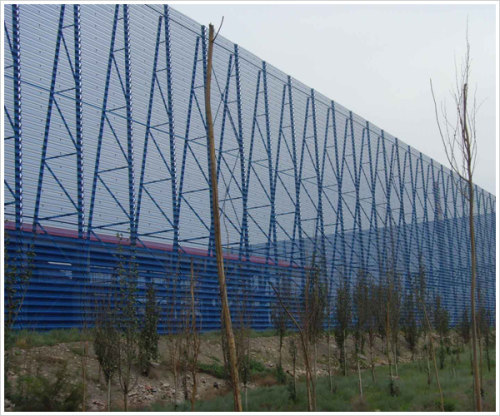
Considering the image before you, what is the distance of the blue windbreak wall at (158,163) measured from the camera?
14.0 meters

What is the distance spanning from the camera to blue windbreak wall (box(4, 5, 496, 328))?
45.8 feet

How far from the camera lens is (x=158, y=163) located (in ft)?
60.3

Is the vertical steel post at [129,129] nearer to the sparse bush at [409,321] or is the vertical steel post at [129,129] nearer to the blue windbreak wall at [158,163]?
the blue windbreak wall at [158,163]

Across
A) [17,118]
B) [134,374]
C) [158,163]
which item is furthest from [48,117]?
[134,374]

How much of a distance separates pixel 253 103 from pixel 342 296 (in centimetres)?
1021

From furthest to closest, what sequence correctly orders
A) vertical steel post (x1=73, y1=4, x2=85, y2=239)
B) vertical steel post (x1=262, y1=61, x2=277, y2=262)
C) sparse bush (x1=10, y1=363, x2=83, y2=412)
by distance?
vertical steel post (x1=262, y1=61, x2=277, y2=262) → vertical steel post (x1=73, y1=4, x2=85, y2=239) → sparse bush (x1=10, y1=363, x2=83, y2=412)

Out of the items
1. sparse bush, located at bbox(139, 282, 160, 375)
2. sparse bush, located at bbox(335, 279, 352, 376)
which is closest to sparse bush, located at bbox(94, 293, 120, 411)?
sparse bush, located at bbox(139, 282, 160, 375)

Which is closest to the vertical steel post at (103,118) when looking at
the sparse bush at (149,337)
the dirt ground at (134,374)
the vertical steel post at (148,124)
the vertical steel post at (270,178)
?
the vertical steel post at (148,124)

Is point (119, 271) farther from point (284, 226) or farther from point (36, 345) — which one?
point (284, 226)

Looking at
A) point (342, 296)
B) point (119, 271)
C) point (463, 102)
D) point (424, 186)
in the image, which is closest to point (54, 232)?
point (119, 271)

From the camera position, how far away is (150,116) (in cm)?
1820

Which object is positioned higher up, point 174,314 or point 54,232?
point 54,232

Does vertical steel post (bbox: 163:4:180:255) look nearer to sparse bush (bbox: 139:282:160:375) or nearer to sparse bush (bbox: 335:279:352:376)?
sparse bush (bbox: 139:282:160:375)

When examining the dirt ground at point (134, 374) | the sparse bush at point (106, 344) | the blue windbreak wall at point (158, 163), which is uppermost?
the blue windbreak wall at point (158, 163)
